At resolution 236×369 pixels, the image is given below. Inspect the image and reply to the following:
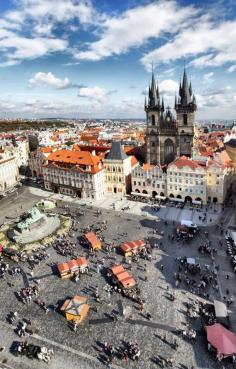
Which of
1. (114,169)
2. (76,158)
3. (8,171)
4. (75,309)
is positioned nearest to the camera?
(75,309)

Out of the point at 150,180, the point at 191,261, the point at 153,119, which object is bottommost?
the point at 191,261

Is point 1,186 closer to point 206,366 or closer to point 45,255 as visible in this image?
point 45,255

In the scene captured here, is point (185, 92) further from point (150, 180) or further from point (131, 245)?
point (131, 245)

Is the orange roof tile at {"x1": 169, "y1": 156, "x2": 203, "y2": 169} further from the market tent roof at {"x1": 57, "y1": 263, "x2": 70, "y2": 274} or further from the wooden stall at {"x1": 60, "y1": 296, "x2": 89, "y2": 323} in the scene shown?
the wooden stall at {"x1": 60, "y1": 296, "x2": 89, "y2": 323}

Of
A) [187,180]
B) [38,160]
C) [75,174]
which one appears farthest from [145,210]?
[38,160]

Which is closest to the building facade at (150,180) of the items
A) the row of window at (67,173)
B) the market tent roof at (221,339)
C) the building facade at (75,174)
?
the building facade at (75,174)

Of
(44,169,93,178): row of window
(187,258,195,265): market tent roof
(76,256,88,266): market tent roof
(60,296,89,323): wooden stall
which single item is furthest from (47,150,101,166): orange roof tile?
(60,296,89,323): wooden stall

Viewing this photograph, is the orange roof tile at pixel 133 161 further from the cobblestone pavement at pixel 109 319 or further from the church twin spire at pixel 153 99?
the cobblestone pavement at pixel 109 319
